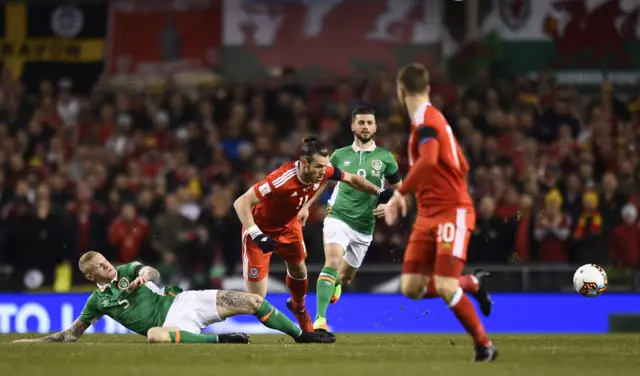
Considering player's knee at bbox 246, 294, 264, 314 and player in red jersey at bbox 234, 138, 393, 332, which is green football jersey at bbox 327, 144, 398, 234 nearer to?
player in red jersey at bbox 234, 138, 393, 332

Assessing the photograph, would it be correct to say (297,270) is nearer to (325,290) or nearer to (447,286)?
(325,290)

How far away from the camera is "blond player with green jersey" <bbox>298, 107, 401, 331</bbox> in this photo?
13711 mm

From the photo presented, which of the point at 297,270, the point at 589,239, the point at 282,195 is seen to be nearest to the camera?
the point at 282,195

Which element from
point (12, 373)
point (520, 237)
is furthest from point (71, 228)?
point (12, 373)

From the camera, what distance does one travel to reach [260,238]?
11.8m

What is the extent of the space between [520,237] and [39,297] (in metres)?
6.66

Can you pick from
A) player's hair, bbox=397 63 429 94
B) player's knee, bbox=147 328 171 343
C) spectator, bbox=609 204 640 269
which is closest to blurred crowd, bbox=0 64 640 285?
spectator, bbox=609 204 640 269

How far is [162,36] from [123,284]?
1496 cm

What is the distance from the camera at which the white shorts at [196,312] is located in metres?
11.9

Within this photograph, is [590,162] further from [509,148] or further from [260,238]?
[260,238]

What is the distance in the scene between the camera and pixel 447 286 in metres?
9.81

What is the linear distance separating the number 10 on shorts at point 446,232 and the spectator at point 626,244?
8558 mm

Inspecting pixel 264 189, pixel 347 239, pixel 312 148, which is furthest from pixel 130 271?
pixel 347 239

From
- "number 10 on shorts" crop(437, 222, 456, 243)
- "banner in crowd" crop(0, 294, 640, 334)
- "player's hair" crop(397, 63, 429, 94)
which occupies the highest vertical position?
"player's hair" crop(397, 63, 429, 94)
